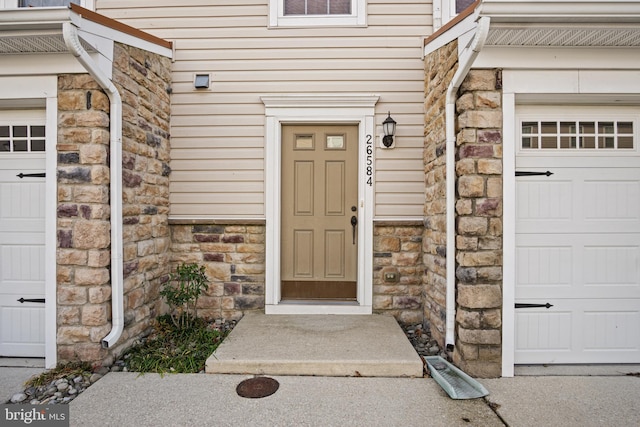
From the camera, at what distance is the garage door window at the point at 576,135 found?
9.46 ft

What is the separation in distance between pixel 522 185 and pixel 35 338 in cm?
434

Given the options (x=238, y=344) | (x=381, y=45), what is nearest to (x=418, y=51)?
(x=381, y=45)

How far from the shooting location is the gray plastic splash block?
94.4 inches

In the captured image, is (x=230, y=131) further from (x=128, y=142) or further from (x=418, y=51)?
(x=418, y=51)

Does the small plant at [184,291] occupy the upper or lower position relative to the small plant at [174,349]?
upper

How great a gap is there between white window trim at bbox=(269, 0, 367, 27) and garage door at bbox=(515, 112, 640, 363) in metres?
2.05

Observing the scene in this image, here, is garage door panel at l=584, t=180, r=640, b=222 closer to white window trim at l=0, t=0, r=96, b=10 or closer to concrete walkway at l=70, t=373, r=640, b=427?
concrete walkway at l=70, t=373, r=640, b=427

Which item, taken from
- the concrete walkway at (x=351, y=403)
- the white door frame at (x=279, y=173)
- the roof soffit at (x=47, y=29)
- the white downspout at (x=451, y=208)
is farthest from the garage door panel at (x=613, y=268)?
the roof soffit at (x=47, y=29)

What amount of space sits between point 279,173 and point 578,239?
2.81 meters

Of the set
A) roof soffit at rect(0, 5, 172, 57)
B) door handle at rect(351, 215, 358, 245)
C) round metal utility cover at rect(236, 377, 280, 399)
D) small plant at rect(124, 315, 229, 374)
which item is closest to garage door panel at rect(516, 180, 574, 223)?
door handle at rect(351, 215, 358, 245)

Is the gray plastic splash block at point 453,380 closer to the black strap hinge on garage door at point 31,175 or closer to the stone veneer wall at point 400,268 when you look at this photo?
the stone veneer wall at point 400,268

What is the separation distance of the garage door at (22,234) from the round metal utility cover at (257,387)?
1.91 meters

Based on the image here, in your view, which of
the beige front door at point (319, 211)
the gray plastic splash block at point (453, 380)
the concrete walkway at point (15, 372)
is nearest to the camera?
the gray plastic splash block at point (453, 380)

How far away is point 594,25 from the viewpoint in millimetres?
2398
